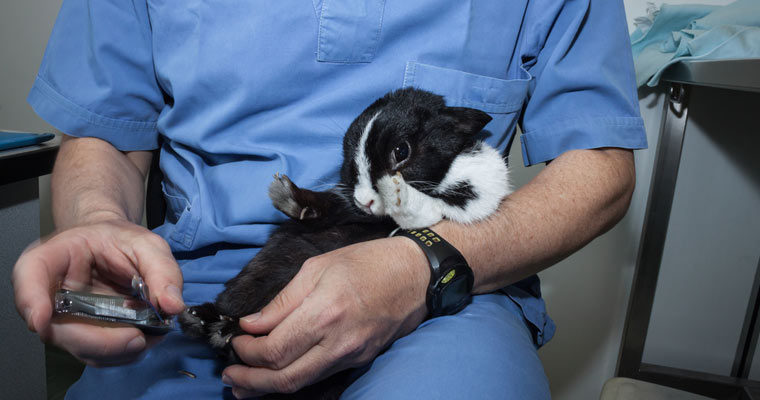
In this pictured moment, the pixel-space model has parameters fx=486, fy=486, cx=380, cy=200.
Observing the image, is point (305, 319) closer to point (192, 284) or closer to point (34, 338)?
point (192, 284)

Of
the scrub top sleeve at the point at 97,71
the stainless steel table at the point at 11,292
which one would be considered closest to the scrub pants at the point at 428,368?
the scrub top sleeve at the point at 97,71

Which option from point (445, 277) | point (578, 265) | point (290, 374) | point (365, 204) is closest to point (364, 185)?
point (365, 204)

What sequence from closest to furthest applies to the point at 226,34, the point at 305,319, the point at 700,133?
the point at 305,319, the point at 226,34, the point at 700,133

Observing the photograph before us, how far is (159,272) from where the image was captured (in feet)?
2.40

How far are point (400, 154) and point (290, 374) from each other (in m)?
0.47

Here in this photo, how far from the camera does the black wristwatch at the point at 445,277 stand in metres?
0.80

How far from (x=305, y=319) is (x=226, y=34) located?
0.61 metres

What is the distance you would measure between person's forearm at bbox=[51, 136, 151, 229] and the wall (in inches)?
52.0

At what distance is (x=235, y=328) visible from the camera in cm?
85

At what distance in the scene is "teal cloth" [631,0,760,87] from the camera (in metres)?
1.32

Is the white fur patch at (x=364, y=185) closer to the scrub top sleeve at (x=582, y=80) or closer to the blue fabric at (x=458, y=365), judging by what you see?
the blue fabric at (x=458, y=365)

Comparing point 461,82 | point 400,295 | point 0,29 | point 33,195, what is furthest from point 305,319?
point 0,29

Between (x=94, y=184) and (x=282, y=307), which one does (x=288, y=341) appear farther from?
(x=94, y=184)

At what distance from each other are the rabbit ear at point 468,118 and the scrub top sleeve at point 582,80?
184 millimetres
